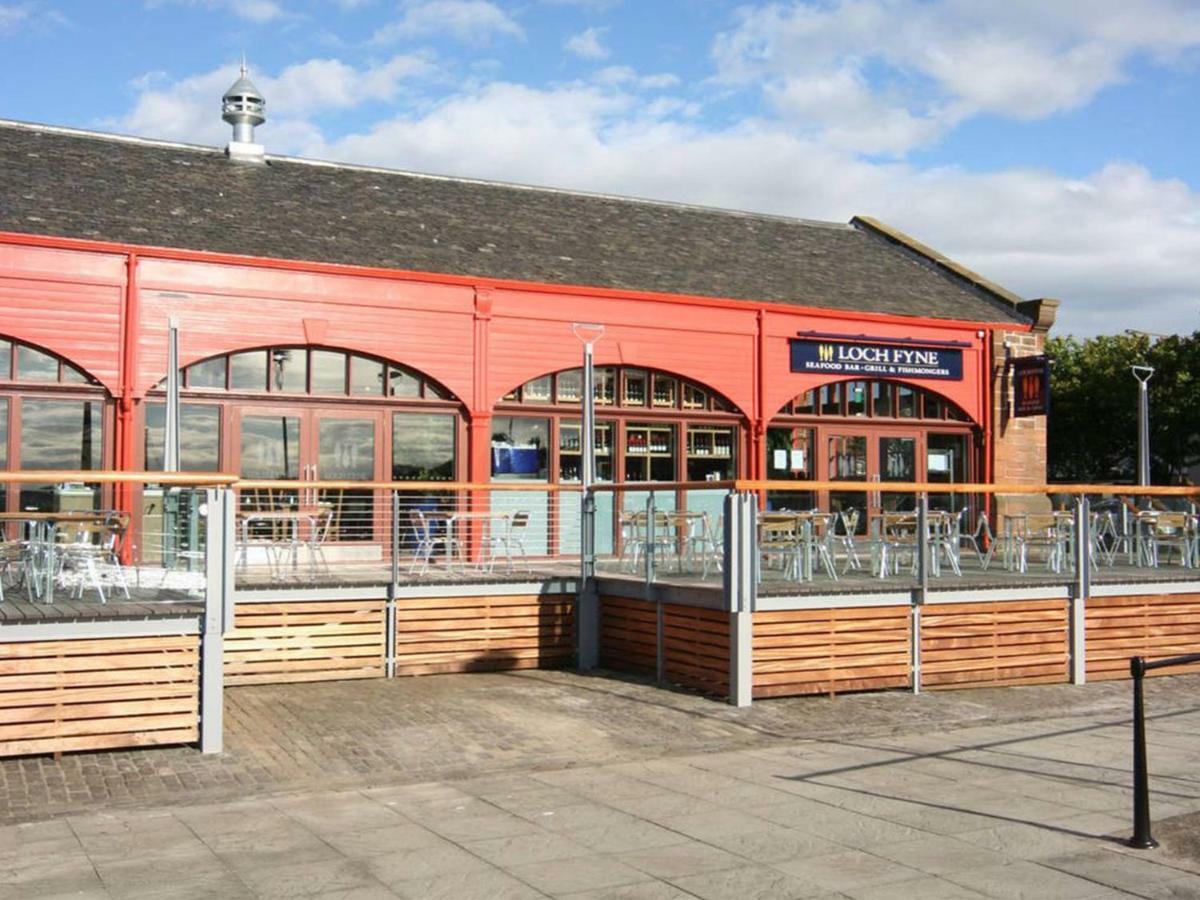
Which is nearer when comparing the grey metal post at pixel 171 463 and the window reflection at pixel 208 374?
the grey metal post at pixel 171 463

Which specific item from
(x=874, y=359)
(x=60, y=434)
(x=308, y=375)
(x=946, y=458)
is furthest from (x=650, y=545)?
(x=946, y=458)

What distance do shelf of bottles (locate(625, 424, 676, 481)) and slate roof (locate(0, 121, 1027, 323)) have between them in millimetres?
2044

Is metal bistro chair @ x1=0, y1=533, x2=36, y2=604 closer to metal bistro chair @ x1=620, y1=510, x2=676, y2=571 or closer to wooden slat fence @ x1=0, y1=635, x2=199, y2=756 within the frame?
wooden slat fence @ x1=0, y1=635, x2=199, y2=756

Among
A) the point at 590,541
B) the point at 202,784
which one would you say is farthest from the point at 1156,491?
the point at 202,784

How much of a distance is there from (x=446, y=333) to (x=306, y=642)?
6001mm

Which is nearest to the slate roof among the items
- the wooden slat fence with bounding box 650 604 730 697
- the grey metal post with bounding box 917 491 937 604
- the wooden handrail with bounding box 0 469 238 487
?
the wooden slat fence with bounding box 650 604 730 697

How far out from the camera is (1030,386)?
68.6 ft

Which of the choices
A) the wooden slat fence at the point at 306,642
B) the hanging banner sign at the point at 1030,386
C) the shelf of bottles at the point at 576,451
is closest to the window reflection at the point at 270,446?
the shelf of bottles at the point at 576,451

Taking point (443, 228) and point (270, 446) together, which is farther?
point (443, 228)

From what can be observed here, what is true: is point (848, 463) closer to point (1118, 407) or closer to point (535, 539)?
point (535, 539)

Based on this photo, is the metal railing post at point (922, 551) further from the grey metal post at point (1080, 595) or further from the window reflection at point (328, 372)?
the window reflection at point (328, 372)

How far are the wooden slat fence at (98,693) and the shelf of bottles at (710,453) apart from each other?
A: 10.3 metres

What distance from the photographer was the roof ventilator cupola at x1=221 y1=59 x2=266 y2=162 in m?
19.7

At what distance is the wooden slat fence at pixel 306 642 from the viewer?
11.9 m
